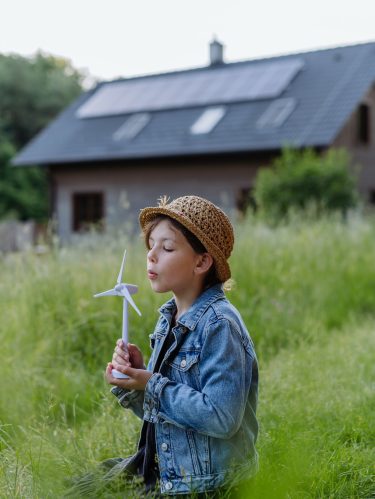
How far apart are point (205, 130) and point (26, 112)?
21.9m

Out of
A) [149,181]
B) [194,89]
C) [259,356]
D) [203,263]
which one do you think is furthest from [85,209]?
[203,263]

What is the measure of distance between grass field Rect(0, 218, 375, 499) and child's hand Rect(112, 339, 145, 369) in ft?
1.51

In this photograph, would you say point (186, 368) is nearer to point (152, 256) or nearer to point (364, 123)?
point (152, 256)

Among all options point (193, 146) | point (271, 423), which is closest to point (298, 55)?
point (193, 146)

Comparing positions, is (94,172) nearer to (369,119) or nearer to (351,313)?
(369,119)

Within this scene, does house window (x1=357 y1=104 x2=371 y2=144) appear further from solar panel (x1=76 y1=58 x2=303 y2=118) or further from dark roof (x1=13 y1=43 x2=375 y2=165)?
solar panel (x1=76 y1=58 x2=303 y2=118)

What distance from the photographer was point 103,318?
17.4 ft

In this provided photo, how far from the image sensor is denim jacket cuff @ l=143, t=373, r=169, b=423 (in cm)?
253

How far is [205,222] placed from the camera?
2.64 meters

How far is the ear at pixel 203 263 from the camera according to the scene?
269 centimetres

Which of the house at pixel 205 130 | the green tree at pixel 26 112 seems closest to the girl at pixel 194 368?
the house at pixel 205 130

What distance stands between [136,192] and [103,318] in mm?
18493

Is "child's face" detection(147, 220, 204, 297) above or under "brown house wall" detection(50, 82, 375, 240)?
under

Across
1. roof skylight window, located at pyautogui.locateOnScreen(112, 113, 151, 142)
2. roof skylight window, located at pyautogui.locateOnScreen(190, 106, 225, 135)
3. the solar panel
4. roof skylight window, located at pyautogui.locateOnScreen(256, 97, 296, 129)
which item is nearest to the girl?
roof skylight window, located at pyautogui.locateOnScreen(256, 97, 296, 129)
